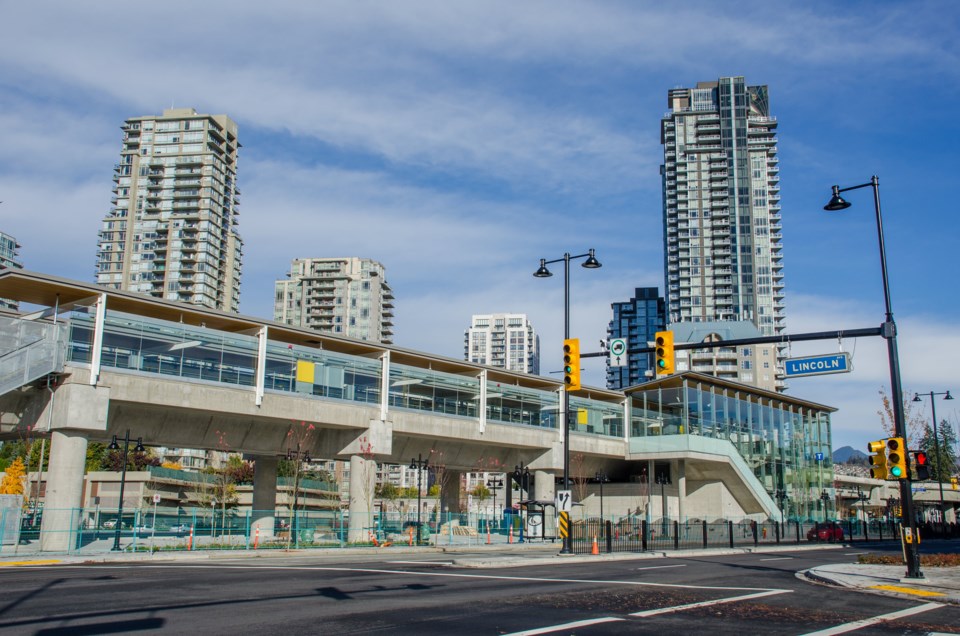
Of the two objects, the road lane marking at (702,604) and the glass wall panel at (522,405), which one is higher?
the glass wall panel at (522,405)

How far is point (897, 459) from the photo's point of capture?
19703 millimetres

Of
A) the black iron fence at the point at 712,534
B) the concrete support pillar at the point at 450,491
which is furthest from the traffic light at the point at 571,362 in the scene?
the concrete support pillar at the point at 450,491

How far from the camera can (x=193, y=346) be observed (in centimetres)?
3584

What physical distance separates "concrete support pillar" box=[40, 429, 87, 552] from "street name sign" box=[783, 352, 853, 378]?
1034 inches

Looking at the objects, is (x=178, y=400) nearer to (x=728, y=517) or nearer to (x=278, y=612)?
(x=278, y=612)

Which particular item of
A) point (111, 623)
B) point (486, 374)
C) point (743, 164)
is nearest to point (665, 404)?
point (486, 374)

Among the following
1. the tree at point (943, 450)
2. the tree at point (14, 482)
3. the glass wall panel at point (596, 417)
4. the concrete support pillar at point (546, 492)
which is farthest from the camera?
the tree at point (943, 450)

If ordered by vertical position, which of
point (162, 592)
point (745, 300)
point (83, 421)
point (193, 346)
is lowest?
point (162, 592)

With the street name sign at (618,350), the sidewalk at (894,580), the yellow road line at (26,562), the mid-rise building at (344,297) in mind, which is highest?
the mid-rise building at (344,297)

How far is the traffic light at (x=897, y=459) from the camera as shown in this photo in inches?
772

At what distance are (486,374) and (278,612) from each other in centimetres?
3957

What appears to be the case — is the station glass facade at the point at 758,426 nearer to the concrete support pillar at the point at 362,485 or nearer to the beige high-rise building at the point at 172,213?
the concrete support pillar at the point at 362,485

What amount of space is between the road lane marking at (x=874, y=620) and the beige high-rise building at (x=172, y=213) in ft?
453

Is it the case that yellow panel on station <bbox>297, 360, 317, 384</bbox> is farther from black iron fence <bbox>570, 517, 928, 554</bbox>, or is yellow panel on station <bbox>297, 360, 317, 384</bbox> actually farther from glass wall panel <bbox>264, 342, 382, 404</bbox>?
black iron fence <bbox>570, 517, 928, 554</bbox>
